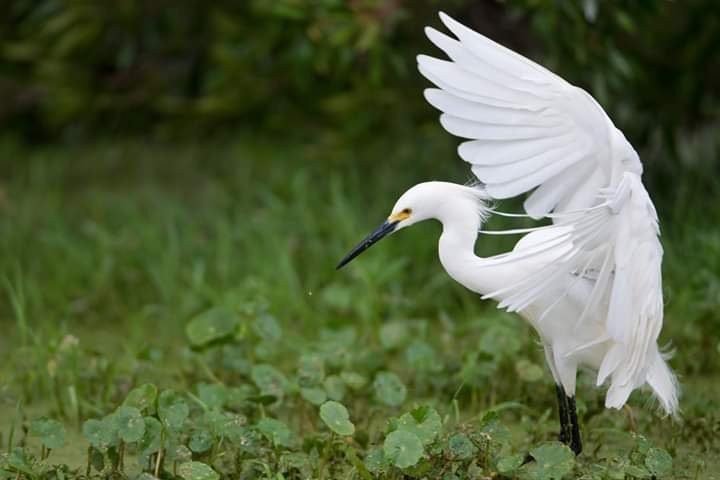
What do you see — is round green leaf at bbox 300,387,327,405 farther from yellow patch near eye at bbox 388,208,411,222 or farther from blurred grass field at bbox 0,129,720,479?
yellow patch near eye at bbox 388,208,411,222

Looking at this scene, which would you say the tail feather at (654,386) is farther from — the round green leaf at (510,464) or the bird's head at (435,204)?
the bird's head at (435,204)

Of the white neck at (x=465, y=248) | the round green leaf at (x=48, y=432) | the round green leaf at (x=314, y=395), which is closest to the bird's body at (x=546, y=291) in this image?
the white neck at (x=465, y=248)

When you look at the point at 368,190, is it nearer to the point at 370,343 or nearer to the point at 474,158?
the point at 370,343

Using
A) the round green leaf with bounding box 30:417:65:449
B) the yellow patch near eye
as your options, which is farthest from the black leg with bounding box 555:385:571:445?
the round green leaf with bounding box 30:417:65:449

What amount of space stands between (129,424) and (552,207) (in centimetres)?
106

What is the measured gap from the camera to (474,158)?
2449 millimetres

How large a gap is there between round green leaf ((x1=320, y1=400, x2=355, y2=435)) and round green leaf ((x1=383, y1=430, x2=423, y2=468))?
0.39 feet

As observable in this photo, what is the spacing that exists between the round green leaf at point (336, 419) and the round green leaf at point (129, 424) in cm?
39

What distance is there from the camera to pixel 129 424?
8.17 feet

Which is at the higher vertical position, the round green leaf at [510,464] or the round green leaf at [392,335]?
the round green leaf at [510,464]

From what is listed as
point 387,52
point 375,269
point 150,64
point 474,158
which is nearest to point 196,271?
point 375,269

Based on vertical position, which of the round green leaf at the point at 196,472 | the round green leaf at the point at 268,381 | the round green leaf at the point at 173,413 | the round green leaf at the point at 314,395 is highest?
the round green leaf at the point at 173,413

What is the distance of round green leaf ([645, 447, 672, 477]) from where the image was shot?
2.42m

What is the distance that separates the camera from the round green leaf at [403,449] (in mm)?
2344
